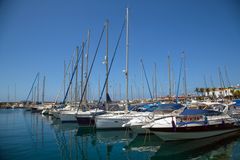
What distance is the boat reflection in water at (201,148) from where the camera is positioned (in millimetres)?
11828

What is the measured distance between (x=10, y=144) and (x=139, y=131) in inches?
420

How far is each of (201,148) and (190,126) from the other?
5.74ft

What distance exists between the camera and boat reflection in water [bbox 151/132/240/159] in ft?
38.8

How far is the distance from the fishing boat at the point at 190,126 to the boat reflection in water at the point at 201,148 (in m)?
0.43

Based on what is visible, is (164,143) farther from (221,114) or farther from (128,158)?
(221,114)

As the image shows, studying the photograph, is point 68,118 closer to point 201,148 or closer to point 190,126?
point 190,126

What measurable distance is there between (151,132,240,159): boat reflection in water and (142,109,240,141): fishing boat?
427 mm

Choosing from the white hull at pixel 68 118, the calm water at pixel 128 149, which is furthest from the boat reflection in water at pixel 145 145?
the white hull at pixel 68 118

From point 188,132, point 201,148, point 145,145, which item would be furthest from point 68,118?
point 201,148

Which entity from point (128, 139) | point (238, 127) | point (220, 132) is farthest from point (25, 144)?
point (238, 127)

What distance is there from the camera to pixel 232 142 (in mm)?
14773

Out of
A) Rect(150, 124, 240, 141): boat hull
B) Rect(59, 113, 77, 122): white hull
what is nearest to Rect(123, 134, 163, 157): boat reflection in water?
Rect(150, 124, 240, 141): boat hull

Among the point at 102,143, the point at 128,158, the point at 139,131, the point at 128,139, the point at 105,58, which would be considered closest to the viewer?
the point at 128,158

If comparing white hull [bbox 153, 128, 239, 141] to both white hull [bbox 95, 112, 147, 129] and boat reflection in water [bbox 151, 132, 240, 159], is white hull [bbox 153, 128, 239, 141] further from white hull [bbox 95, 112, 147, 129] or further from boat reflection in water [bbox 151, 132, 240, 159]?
white hull [bbox 95, 112, 147, 129]
